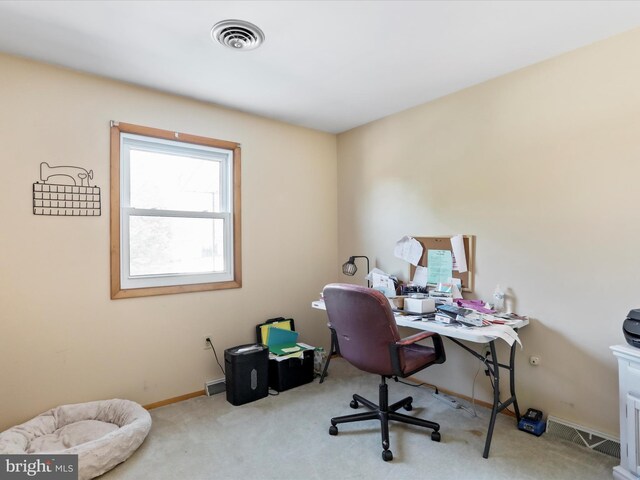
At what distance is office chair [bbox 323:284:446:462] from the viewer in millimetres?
1960

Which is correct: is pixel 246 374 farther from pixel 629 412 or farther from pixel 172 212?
pixel 629 412

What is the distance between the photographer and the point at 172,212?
9.38 feet

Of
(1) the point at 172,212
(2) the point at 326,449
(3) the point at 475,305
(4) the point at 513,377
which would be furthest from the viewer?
(1) the point at 172,212

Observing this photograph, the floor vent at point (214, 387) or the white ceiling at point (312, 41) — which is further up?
the white ceiling at point (312, 41)

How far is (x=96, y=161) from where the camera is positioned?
2.47 m

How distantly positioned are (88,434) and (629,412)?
3031 millimetres

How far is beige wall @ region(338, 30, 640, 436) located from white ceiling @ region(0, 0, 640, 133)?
0.68ft

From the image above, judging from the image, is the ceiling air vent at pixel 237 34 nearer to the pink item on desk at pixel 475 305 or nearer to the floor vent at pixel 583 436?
the pink item on desk at pixel 475 305

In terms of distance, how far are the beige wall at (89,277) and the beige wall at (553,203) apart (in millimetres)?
1641

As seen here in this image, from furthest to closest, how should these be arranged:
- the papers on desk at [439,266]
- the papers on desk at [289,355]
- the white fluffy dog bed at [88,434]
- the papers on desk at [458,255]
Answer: the papers on desk at [289,355] < the papers on desk at [439,266] < the papers on desk at [458,255] < the white fluffy dog bed at [88,434]

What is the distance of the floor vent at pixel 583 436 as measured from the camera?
200 centimetres
